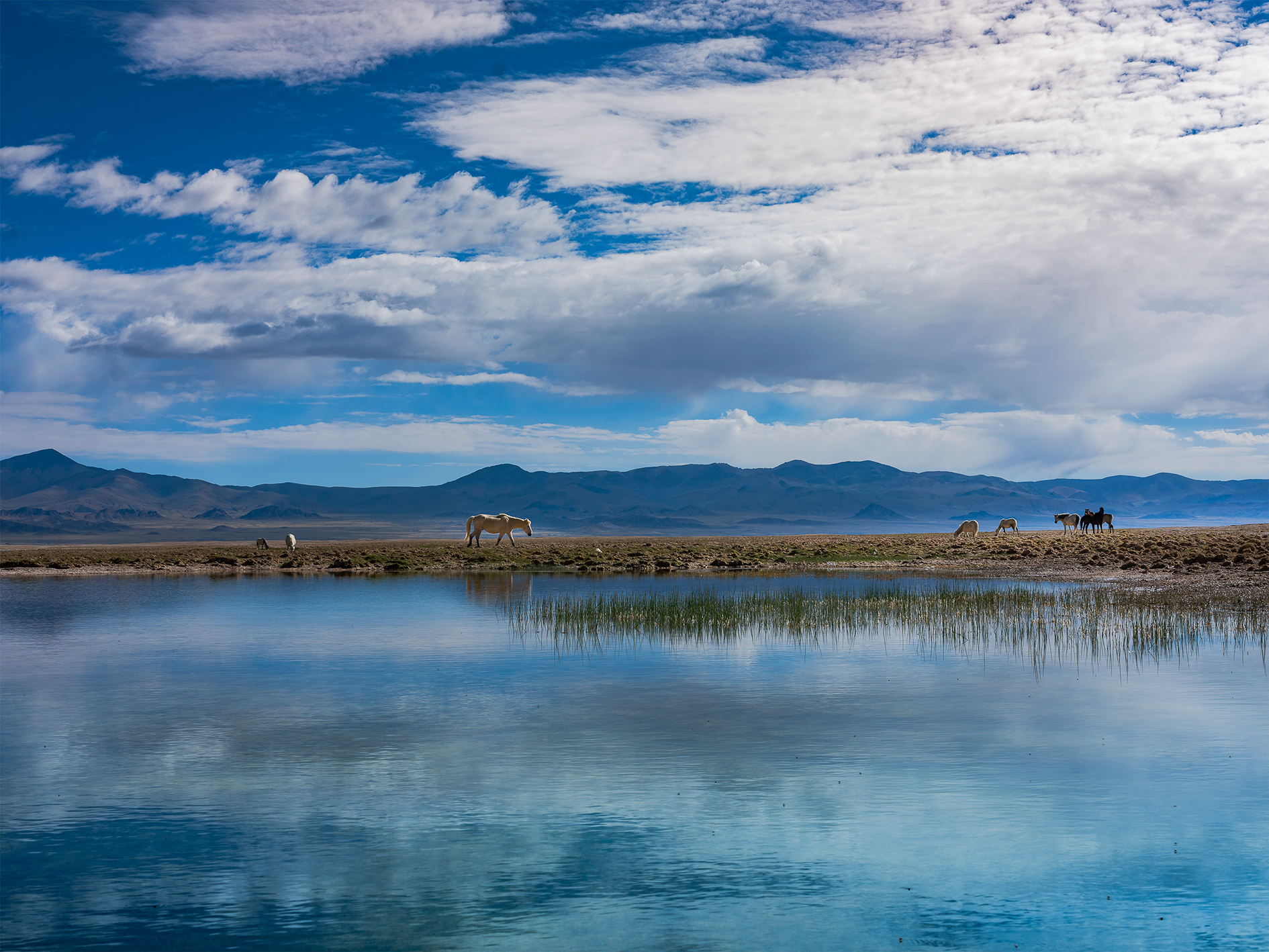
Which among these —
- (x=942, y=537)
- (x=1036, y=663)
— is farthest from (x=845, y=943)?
(x=942, y=537)

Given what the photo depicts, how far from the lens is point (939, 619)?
24.0 metres

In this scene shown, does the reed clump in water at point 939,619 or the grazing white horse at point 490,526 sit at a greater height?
the grazing white horse at point 490,526

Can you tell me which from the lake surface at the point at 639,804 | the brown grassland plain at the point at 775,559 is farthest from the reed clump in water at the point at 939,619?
the brown grassland plain at the point at 775,559

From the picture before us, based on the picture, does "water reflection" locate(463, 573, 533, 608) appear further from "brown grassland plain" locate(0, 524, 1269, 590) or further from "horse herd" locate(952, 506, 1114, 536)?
"horse herd" locate(952, 506, 1114, 536)

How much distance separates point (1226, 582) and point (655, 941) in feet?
95.9

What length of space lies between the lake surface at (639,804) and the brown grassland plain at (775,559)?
72.8ft

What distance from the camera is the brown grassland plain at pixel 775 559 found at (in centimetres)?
3906

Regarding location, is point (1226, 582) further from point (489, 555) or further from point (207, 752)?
point (489, 555)

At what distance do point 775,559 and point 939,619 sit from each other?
85.3ft

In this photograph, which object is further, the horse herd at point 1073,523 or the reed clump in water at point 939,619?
the horse herd at point 1073,523

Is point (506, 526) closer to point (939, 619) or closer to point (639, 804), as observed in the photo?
point (939, 619)

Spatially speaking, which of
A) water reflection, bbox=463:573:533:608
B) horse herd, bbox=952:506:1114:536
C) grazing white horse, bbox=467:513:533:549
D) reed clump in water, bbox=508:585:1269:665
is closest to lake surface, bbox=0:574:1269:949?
reed clump in water, bbox=508:585:1269:665

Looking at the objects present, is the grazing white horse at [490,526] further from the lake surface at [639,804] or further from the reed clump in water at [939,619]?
the lake surface at [639,804]

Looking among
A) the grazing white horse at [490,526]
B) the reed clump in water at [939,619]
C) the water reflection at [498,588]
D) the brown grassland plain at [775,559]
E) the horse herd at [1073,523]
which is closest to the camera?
the reed clump in water at [939,619]
